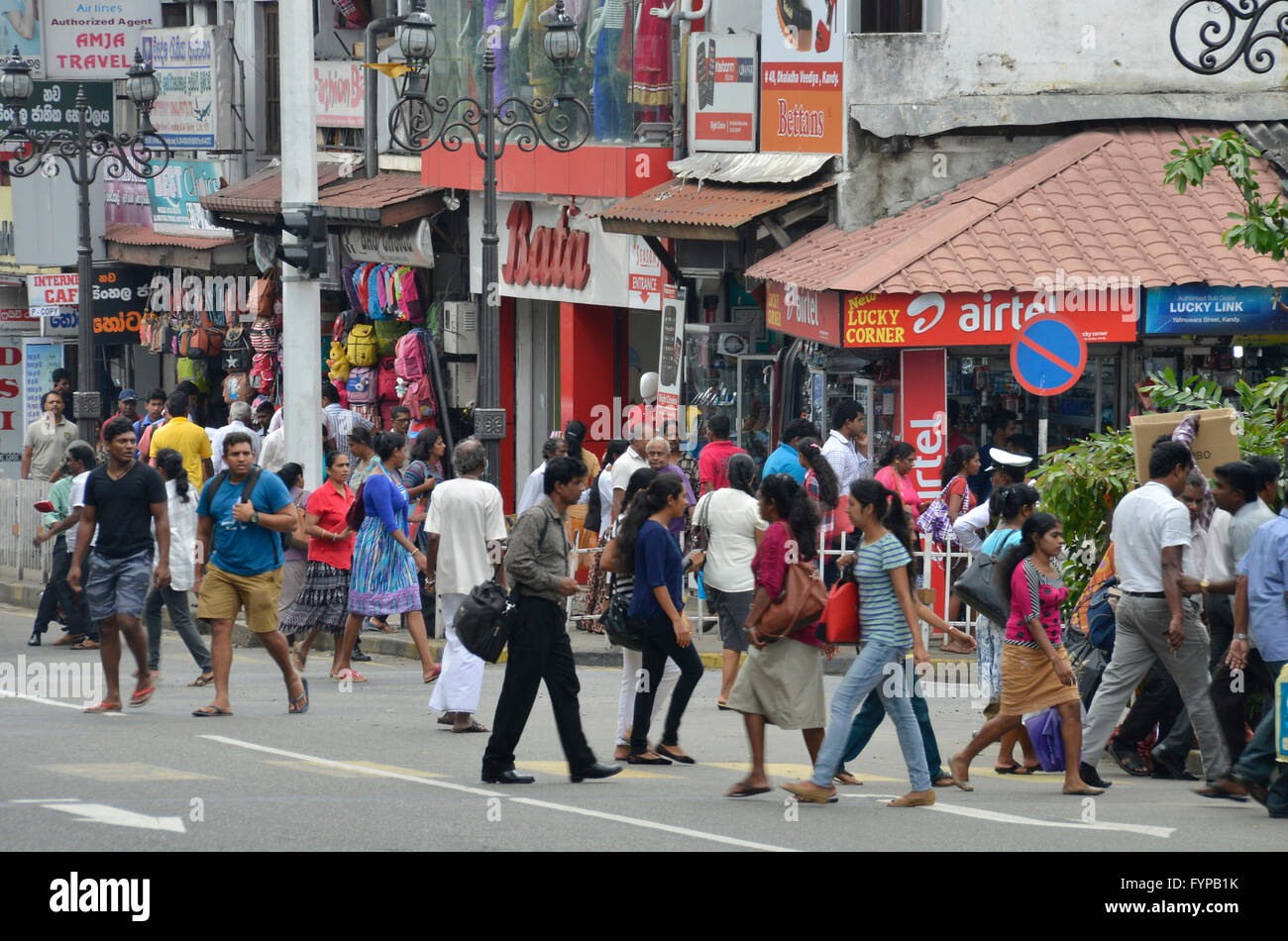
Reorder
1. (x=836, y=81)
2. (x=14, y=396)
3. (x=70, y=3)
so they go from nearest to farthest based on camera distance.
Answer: (x=836, y=81)
(x=70, y=3)
(x=14, y=396)

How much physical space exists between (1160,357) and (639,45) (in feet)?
22.0

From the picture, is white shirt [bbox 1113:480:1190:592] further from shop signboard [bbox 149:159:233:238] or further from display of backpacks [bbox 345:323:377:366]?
shop signboard [bbox 149:159:233:238]

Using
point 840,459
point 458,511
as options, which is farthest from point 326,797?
point 840,459

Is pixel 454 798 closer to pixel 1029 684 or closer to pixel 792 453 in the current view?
pixel 1029 684

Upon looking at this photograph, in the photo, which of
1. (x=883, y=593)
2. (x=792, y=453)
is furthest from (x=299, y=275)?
(x=883, y=593)

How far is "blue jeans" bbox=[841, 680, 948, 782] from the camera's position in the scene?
381 inches

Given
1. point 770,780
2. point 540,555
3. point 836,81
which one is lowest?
point 770,780

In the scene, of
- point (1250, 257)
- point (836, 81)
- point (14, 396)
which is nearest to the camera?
point (1250, 257)

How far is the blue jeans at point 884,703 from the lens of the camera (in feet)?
29.6

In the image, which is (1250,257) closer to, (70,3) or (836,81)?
(836,81)

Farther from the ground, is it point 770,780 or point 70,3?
point 70,3

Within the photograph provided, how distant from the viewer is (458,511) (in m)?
12.0

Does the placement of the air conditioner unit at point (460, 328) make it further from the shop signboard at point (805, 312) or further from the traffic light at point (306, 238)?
the traffic light at point (306, 238)

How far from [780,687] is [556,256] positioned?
1439cm
